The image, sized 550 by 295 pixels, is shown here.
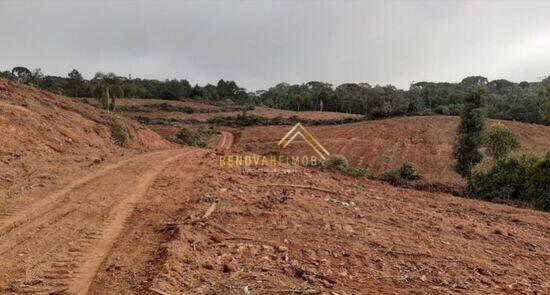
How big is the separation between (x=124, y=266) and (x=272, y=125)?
4632 cm

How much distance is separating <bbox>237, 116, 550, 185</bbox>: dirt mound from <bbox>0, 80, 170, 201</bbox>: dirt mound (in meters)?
17.0

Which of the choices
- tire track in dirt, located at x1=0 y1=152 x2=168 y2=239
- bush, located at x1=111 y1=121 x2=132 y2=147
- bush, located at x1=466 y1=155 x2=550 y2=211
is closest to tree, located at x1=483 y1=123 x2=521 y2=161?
bush, located at x1=466 y1=155 x2=550 y2=211

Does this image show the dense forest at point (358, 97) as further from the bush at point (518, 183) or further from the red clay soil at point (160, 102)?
the bush at point (518, 183)

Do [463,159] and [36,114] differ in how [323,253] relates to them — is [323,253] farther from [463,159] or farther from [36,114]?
[463,159]

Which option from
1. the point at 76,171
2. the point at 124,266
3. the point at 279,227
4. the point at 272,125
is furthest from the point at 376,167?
the point at 124,266

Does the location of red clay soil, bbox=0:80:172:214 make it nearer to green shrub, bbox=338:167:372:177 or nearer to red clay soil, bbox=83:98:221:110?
green shrub, bbox=338:167:372:177

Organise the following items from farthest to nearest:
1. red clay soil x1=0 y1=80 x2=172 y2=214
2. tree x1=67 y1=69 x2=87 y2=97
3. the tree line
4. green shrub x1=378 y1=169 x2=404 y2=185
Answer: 1. tree x1=67 y1=69 x2=87 y2=97
2. green shrub x1=378 y1=169 x2=404 y2=185
3. the tree line
4. red clay soil x1=0 y1=80 x2=172 y2=214

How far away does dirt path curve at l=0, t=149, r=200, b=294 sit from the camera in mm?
3977

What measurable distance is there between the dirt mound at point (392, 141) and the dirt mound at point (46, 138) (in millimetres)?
16970

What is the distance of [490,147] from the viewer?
2258 cm

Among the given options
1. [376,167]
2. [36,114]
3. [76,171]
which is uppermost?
[36,114]

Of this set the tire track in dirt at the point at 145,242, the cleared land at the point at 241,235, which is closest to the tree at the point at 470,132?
the cleared land at the point at 241,235

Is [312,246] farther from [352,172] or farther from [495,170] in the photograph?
[495,170]

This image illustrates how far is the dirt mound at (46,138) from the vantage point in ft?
29.6
